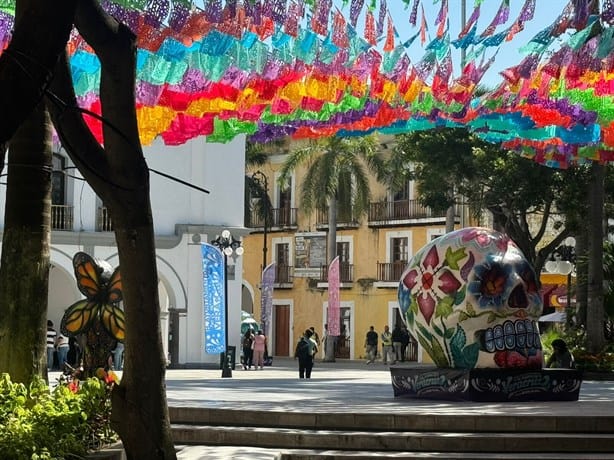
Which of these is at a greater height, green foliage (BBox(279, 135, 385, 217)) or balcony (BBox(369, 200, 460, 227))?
green foliage (BBox(279, 135, 385, 217))

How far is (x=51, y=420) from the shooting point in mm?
9773

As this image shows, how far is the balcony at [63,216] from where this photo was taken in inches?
1470

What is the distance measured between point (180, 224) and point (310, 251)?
64.9ft

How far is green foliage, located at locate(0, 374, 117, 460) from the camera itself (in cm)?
909

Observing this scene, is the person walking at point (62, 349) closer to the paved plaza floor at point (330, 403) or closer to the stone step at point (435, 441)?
the paved plaza floor at point (330, 403)

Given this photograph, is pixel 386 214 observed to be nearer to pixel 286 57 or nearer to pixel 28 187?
pixel 286 57

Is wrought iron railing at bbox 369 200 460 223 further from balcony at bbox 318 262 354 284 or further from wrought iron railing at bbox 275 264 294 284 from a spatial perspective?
wrought iron railing at bbox 275 264 294 284

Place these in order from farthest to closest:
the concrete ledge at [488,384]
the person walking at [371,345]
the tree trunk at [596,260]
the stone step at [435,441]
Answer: the person walking at [371,345] → the tree trunk at [596,260] → the concrete ledge at [488,384] → the stone step at [435,441]

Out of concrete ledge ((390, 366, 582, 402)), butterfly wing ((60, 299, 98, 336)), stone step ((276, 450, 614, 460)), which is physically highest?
butterfly wing ((60, 299, 98, 336))

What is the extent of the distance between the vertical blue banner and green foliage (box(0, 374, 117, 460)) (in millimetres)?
19532

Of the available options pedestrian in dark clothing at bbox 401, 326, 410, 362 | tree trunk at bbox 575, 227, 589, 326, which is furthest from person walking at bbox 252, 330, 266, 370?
pedestrian in dark clothing at bbox 401, 326, 410, 362

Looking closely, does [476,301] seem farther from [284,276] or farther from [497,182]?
[284,276]

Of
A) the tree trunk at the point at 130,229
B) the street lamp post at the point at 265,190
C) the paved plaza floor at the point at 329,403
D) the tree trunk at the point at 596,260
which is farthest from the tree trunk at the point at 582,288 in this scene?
the street lamp post at the point at 265,190

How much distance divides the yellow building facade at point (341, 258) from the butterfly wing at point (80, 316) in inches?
1355
